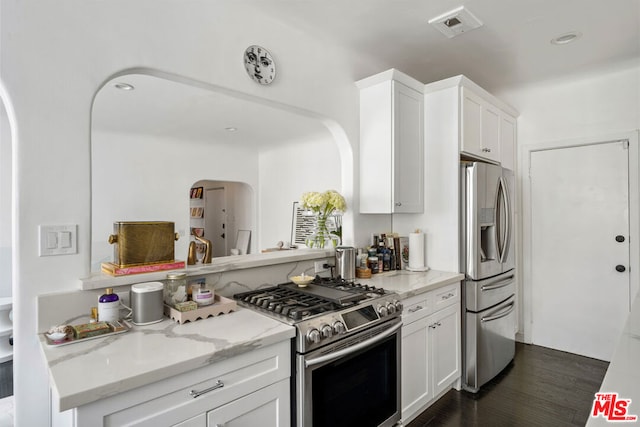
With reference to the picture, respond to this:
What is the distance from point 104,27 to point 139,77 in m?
1.61

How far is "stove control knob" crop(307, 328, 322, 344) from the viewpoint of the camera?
1.63 m

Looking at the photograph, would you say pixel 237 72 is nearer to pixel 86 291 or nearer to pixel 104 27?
pixel 104 27

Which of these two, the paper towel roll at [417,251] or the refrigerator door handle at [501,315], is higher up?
the paper towel roll at [417,251]

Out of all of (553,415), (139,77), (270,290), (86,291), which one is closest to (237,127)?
(139,77)

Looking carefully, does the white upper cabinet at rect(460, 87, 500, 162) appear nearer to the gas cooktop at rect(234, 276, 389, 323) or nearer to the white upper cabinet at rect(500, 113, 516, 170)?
the white upper cabinet at rect(500, 113, 516, 170)

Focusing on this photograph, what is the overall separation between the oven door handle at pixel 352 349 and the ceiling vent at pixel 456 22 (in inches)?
78.9

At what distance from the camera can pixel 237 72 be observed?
2.17 meters

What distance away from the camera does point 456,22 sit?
2471mm

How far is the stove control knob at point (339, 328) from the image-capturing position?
1.76 metres

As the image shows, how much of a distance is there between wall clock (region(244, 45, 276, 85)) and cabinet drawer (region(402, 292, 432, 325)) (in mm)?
1667

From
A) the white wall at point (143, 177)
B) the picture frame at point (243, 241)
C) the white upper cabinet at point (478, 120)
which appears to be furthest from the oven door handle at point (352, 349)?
the picture frame at point (243, 241)

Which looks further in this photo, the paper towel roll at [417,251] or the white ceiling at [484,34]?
the paper towel roll at [417,251]

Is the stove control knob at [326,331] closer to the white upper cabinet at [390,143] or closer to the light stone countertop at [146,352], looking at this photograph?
the light stone countertop at [146,352]

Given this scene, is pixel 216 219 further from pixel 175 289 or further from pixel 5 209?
pixel 175 289
